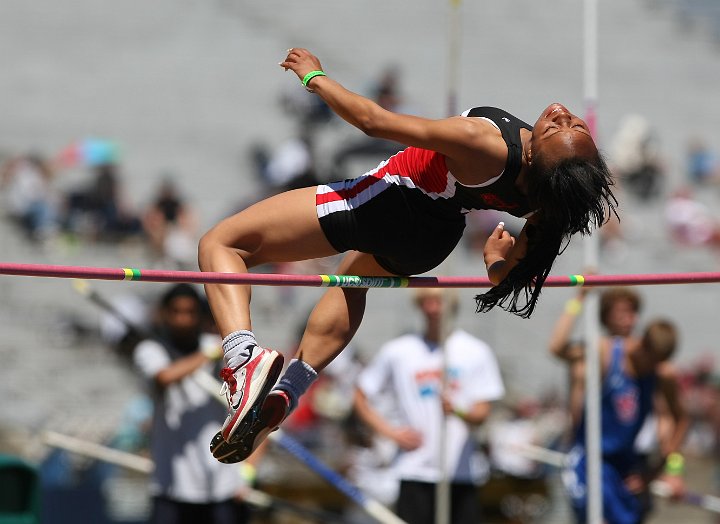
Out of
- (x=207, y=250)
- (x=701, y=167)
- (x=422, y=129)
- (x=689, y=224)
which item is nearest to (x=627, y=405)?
(x=207, y=250)

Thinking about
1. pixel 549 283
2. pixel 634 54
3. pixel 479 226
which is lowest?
pixel 549 283

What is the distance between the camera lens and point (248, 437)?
458cm

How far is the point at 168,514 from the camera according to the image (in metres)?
6.71

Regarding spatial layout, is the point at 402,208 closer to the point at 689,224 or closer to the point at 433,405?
the point at 433,405

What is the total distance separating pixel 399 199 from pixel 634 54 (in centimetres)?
1387

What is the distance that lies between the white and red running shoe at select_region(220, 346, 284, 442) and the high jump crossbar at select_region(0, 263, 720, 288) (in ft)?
0.87

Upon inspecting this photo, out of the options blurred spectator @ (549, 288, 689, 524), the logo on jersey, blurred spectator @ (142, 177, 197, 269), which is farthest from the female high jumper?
blurred spectator @ (142, 177, 197, 269)

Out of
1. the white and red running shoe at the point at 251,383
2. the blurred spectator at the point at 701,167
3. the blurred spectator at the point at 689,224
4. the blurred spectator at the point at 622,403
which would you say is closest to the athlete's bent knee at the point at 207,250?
the white and red running shoe at the point at 251,383

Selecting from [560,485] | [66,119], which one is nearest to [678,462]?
[560,485]

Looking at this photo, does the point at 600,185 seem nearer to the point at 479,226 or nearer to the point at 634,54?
the point at 479,226

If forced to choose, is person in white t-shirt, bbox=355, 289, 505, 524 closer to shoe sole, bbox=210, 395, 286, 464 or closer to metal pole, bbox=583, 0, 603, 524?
metal pole, bbox=583, 0, 603, 524

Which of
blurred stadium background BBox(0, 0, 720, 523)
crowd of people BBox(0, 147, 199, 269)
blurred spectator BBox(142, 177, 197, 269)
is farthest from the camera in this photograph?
crowd of people BBox(0, 147, 199, 269)

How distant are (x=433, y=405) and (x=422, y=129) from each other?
3369mm

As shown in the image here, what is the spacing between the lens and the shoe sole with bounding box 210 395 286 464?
4.56 m
